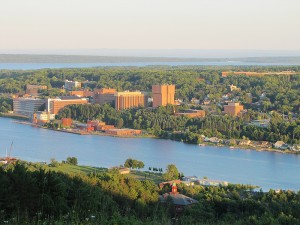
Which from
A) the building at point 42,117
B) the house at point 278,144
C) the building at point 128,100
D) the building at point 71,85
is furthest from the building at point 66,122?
the building at point 71,85

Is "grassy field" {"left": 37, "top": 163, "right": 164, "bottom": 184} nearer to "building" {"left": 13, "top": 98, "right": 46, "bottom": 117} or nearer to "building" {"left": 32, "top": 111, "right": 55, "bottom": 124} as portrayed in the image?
"building" {"left": 32, "top": 111, "right": 55, "bottom": 124}

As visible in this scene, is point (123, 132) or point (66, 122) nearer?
point (123, 132)

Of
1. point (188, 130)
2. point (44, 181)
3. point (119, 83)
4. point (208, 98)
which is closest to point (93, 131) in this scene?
Result: point (188, 130)

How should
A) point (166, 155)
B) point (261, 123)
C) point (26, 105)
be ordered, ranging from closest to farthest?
point (166, 155)
point (261, 123)
point (26, 105)

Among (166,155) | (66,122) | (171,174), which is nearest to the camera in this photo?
(171,174)

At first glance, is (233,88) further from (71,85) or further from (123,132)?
(123,132)

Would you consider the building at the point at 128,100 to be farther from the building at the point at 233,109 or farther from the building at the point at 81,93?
the building at the point at 81,93

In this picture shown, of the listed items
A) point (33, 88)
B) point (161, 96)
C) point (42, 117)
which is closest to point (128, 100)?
point (161, 96)
